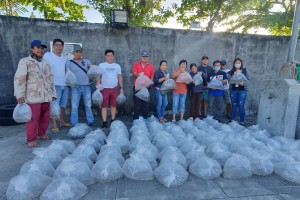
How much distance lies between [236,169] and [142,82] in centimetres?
294

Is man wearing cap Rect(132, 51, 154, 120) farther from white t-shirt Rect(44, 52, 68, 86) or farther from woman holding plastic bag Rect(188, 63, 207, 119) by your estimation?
white t-shirt Rect(44, 52, 68, 86)

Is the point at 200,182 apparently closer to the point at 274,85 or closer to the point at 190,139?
the point at 190,139

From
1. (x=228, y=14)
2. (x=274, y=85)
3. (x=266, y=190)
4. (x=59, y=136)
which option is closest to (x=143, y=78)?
(x=59, y=136)

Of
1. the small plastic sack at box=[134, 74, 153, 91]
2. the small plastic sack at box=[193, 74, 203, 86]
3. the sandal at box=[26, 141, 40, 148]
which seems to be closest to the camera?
the sandal at box=[26, 141, 40, 148]

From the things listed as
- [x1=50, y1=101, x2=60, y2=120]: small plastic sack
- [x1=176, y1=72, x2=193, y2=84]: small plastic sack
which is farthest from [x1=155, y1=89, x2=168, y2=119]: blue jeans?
[x1=50, y1=101, x2=60, y2=120]: small plastic sack

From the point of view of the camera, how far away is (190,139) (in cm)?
346

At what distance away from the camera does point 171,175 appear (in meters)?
2.46

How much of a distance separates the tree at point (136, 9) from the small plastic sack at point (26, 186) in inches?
430

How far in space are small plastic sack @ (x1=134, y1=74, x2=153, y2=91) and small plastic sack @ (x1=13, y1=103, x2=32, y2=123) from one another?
93.0 inches

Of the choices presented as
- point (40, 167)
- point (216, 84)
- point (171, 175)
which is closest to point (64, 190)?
point (40, 167)

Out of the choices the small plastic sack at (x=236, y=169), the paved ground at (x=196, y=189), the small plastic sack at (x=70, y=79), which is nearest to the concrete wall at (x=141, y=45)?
the small plastic sack at (x=70, y=79)

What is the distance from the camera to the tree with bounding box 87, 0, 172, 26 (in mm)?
12156

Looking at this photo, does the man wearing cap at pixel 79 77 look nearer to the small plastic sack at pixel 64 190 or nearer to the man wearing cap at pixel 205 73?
the small plastic sack at pixel 64 190

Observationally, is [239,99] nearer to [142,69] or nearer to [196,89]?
[196,89]
